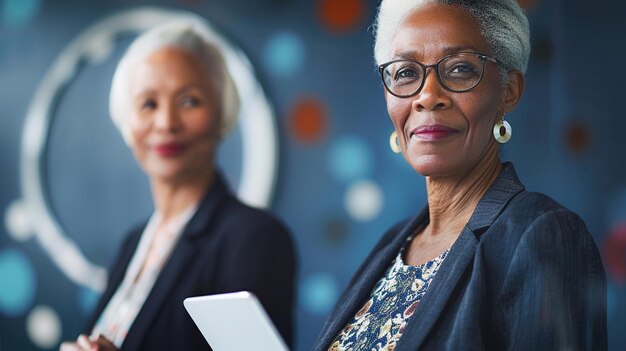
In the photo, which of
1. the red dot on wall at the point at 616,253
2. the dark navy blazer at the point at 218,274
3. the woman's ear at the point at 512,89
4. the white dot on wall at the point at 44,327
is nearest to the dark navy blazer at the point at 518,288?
the woman's ear at the point at 512,89

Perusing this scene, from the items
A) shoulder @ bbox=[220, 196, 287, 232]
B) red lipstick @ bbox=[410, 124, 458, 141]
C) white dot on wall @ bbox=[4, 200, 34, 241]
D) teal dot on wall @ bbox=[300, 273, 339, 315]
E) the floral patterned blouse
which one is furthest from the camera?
white dot on wall @ bbox=[4, 200, 34, 241]

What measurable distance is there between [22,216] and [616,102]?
2.97m

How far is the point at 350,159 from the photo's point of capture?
3785 mm

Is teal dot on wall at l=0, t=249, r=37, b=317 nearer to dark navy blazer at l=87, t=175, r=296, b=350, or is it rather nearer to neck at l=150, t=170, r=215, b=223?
neck at l=150, t=170, r=215, b=223

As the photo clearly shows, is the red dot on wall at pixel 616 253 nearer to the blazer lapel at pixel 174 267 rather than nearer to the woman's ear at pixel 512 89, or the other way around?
the woman's ear at pixel 512 89

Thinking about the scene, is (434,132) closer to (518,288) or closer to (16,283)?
(518,288)

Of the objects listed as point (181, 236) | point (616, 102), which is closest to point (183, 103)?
point (181, 236)

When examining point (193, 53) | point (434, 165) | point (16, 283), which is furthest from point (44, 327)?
point (434, 165)

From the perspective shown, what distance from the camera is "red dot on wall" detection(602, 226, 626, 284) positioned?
296cm

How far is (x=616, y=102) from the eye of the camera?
3027mm

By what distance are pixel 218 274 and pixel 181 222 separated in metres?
0.40

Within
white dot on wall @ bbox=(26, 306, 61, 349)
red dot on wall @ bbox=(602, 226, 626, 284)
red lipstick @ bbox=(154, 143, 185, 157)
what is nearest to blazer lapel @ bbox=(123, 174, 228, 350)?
red lipstick @ bbox=(154, 143, 185, 157)

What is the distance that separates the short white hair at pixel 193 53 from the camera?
10.3 ft

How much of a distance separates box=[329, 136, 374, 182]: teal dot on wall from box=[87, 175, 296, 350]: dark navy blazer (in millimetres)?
966
